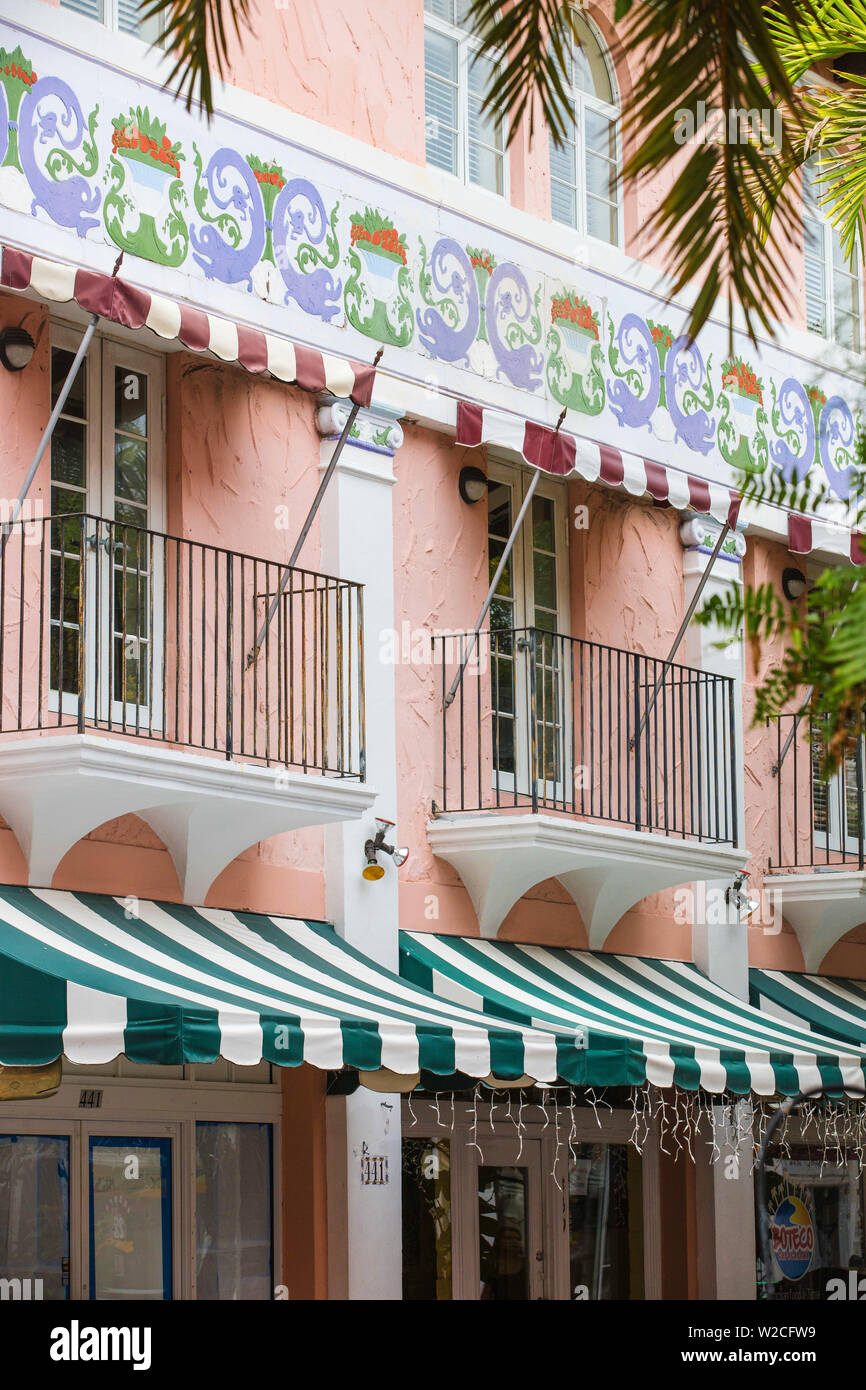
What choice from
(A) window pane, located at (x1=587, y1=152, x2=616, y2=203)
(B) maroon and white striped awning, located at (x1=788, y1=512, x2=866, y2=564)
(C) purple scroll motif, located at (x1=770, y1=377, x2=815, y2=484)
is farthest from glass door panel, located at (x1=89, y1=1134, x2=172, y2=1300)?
(C) purple scroll motif, located at (x1=770, y1=377, x2=815, y2=484)

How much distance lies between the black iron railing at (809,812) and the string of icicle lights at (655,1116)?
1.89 meters

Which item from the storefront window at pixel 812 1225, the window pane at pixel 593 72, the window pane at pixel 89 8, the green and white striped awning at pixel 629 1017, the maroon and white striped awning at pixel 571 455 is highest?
the window pane at pixel 593 72

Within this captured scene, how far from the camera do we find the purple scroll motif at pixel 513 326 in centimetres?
1434

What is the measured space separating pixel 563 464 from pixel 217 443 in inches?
91.9

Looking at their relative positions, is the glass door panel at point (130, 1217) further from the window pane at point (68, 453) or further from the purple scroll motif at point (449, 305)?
the purple scroll motif at point (449, 305)

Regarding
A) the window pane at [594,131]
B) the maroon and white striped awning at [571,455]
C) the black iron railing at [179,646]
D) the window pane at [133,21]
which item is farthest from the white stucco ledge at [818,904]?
the window pane at [133,21]

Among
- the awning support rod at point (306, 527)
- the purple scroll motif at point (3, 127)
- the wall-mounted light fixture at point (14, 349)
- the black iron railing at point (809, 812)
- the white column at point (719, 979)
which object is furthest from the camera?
the black iron railing at point (809, 812)

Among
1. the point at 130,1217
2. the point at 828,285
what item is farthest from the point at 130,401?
the point at 828,285

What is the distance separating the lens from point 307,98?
13273 mm

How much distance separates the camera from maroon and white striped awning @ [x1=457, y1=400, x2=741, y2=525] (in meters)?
13.5

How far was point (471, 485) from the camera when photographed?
14.2 meters

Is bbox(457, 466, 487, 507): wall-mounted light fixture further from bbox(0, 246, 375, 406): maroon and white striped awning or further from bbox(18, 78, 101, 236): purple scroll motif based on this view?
bbox(18, 78, 101, 236): purple scroll motif

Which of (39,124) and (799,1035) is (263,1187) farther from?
(39,124)

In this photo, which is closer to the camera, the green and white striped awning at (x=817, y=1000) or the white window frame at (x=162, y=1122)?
the white window frame at (x=162, y=1122)
